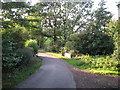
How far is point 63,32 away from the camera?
1783 centimetres

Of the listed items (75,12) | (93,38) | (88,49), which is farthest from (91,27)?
(75,12)

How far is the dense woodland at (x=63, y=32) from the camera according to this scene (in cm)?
568

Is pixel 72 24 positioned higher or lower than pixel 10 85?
higher

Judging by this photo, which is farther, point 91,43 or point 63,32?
point 63,32

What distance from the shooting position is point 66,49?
14625 millimetres

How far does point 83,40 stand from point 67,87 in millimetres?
11370

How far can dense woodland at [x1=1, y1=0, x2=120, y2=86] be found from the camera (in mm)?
5681

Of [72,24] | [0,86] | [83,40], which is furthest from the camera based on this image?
[72,24]

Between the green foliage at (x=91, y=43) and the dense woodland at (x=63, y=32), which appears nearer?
the dense woodland at (x=63, y=32)

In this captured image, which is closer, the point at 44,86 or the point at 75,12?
the point at 44,86

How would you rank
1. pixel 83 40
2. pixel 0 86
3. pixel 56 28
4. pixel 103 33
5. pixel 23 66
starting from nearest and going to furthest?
pixel 0 86
pixel 23 66
pixel 103 33
pixel 83 40
pixel 56 28

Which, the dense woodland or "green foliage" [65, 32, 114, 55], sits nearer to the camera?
the dense woodland

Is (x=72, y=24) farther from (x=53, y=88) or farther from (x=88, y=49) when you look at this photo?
(x=53, y=88)

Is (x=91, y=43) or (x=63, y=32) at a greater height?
(x=63, y=32)
